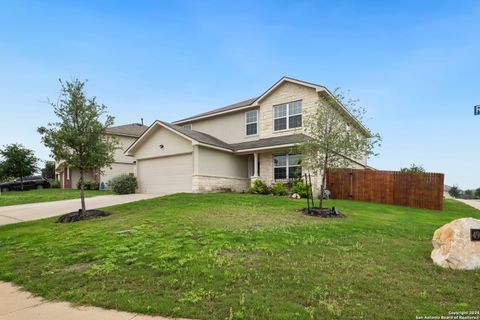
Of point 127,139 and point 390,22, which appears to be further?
point 127,139

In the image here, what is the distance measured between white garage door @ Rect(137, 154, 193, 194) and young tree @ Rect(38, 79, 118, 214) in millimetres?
6747

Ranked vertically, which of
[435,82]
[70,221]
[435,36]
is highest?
[435,36]

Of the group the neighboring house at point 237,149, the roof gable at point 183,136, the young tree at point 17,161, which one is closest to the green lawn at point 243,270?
the neighboring house at point 237,149

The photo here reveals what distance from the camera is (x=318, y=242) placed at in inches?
238

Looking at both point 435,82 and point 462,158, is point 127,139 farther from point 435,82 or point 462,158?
point 462,158

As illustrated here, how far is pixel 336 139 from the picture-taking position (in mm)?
10531

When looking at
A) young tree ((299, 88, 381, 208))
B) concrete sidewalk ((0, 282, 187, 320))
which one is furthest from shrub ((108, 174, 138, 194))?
concrete sidewalk ((0, 282, 187, 320))

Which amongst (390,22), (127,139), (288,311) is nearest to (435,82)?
(390,22)

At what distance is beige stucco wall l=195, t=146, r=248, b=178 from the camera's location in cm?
1706

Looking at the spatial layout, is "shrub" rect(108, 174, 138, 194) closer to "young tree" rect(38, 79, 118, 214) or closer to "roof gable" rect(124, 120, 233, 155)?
"roof gable" rect(124, 120, 233, 155)

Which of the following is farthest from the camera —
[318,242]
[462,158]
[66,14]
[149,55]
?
[462,158]

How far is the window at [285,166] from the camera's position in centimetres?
1691

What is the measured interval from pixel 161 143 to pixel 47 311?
16.0 metres

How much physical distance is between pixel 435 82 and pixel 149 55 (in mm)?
18584
